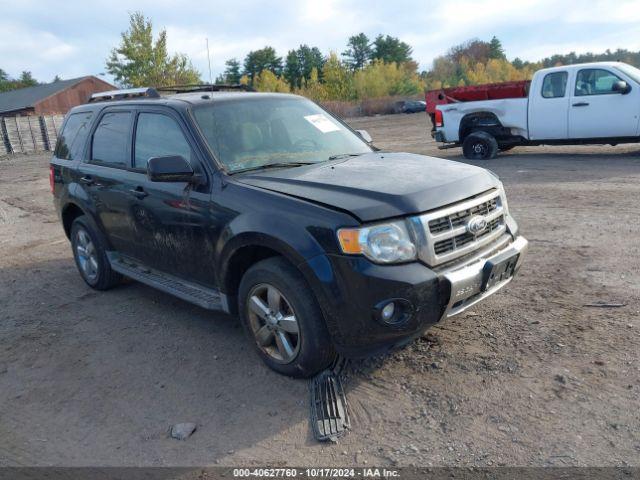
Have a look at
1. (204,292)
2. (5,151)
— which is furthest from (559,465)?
(5,151)

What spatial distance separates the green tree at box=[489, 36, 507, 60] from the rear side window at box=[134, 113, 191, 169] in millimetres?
109840

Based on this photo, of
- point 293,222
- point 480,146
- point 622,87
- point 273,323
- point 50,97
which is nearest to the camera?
point 293,222

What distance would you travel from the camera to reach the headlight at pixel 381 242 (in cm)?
317

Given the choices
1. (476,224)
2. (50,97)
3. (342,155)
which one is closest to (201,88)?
(342,155)

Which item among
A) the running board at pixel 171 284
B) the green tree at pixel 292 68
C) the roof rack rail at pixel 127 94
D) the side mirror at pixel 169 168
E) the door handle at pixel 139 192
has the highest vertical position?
the green tree at pixel 292 68

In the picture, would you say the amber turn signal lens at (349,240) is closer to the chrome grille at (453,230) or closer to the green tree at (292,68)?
the chrome grille at (453,230)

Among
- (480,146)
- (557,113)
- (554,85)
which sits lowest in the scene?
(480,146)

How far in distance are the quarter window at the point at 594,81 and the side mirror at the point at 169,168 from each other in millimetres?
10439

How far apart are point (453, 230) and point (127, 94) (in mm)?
3744

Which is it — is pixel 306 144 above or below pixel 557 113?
above

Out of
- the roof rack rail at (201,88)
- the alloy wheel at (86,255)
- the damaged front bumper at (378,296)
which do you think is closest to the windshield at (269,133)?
the roof rack rail at (201,88)

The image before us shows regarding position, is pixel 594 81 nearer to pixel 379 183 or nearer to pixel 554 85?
pixel 554 85

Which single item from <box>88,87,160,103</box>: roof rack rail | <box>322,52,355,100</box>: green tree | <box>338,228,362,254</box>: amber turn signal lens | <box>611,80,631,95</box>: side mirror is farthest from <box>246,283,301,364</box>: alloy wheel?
<box>322,52,355,100</box>: green tree

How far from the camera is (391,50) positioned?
94000 millimetres
